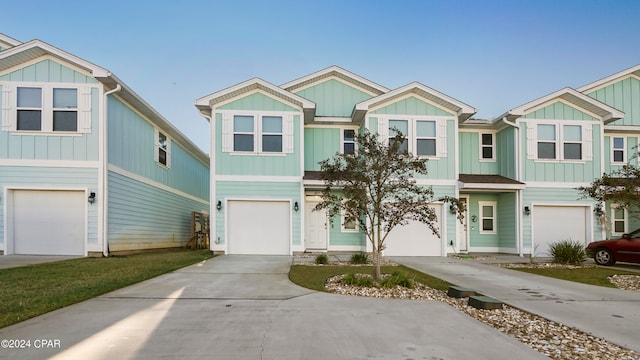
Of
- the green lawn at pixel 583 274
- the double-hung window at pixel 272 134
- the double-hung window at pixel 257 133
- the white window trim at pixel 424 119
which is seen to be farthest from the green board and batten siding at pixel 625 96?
the double-hung window at pixel 272 134

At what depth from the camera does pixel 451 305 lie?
5.90 meters

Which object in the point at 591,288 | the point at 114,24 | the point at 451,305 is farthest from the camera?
the point at 114,24

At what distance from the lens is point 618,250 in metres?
11.5

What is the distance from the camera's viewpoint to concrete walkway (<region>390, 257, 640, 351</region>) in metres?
4.75

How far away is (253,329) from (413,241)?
1090 centimetres

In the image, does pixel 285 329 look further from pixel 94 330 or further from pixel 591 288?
pixel 591 288

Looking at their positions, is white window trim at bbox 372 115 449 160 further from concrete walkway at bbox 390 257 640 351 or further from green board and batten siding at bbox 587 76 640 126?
green board and batten siding at bbox 587 76 640 126

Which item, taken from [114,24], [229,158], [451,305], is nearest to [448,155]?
[229,158]

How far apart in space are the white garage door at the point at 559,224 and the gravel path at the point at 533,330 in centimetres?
1025

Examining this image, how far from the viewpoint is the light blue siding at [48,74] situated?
12.1 m

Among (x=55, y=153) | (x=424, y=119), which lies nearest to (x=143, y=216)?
(x=55, y=153)

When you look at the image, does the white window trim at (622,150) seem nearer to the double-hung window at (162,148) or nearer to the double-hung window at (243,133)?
the double-hung window at (243,133)

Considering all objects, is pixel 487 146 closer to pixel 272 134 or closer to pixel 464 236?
pixel 464 236

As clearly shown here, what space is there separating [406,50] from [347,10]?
4.03 m
